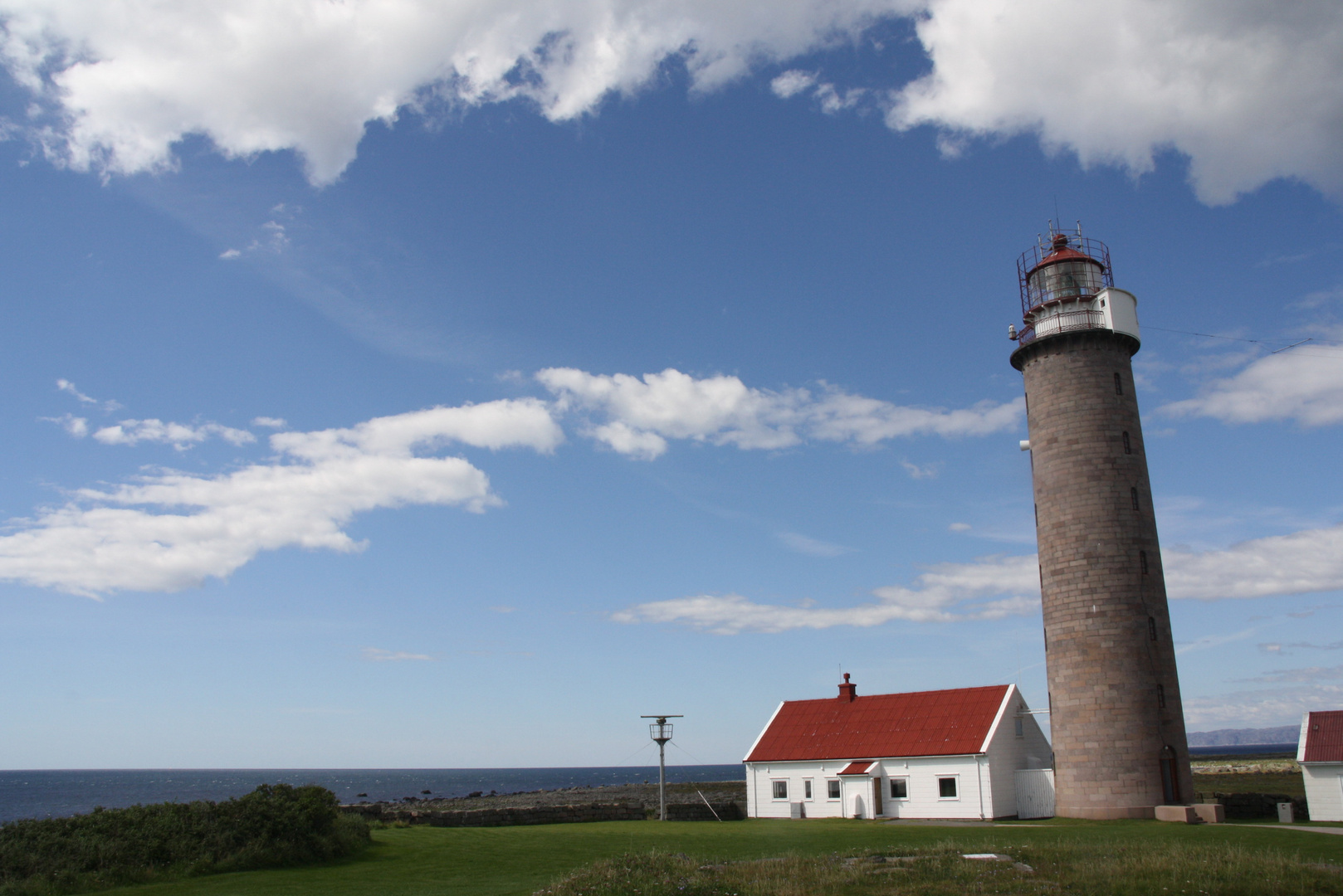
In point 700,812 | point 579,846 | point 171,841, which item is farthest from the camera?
point 700,812

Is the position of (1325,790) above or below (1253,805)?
above

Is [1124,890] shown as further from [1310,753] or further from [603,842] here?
[1310,753]

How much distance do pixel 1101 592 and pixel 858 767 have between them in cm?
1090

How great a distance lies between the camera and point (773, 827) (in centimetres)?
2812

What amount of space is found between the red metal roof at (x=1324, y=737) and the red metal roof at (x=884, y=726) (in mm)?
9104

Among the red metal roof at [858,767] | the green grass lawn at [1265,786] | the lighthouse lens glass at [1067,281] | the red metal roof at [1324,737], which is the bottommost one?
the green grass lawn at [1265,786]

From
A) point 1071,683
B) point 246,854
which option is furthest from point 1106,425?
point 246,854

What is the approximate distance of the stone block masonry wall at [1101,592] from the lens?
87.0 ft

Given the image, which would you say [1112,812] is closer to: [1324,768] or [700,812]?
[1324,768]

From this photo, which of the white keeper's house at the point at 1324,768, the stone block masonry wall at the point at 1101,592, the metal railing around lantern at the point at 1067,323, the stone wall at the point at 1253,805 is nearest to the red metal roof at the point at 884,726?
the stone block masonry wall at the point at 1101,592

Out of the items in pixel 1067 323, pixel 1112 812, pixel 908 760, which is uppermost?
pixel 1067 323

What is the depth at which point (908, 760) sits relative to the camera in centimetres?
3134

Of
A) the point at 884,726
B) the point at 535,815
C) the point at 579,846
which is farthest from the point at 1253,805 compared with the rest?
the point at 535,815

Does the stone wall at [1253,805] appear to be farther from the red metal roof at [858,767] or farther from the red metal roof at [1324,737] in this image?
the red metal roof at [858,767]
